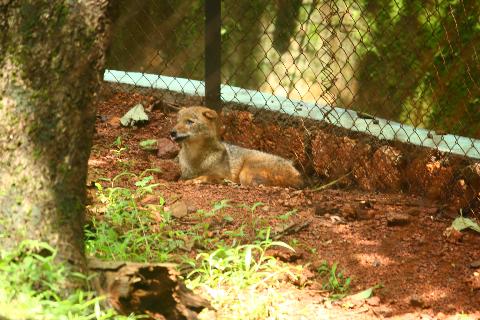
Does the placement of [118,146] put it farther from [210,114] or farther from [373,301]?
[373,301]

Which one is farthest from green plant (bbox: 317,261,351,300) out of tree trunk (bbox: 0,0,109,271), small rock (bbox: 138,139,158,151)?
small rock (bbox: 138,139,158,151)

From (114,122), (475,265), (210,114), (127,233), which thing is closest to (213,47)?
(210,114)

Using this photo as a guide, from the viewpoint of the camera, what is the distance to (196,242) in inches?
211

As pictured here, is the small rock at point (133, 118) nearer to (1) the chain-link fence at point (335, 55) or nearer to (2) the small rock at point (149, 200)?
(1) the chain-link fence at point (335, 55)

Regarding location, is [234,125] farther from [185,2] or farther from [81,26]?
[81,26]

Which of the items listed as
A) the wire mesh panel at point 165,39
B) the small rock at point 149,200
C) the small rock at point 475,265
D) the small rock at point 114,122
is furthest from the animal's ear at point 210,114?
the small rock at point 475,265

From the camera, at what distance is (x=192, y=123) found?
8055 millimetres

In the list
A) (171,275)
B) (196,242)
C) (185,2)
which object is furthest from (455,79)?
(171,275)

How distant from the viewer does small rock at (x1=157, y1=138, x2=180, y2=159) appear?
330 inches

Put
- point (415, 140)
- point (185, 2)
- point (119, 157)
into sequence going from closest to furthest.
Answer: point (415, 140) → point (119, 157) → point (185, 2)

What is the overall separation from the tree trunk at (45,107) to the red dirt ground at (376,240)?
1.83m

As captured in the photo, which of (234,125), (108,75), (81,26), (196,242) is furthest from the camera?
(108,75)

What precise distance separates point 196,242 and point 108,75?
174 inches

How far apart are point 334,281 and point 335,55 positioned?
215 inches
